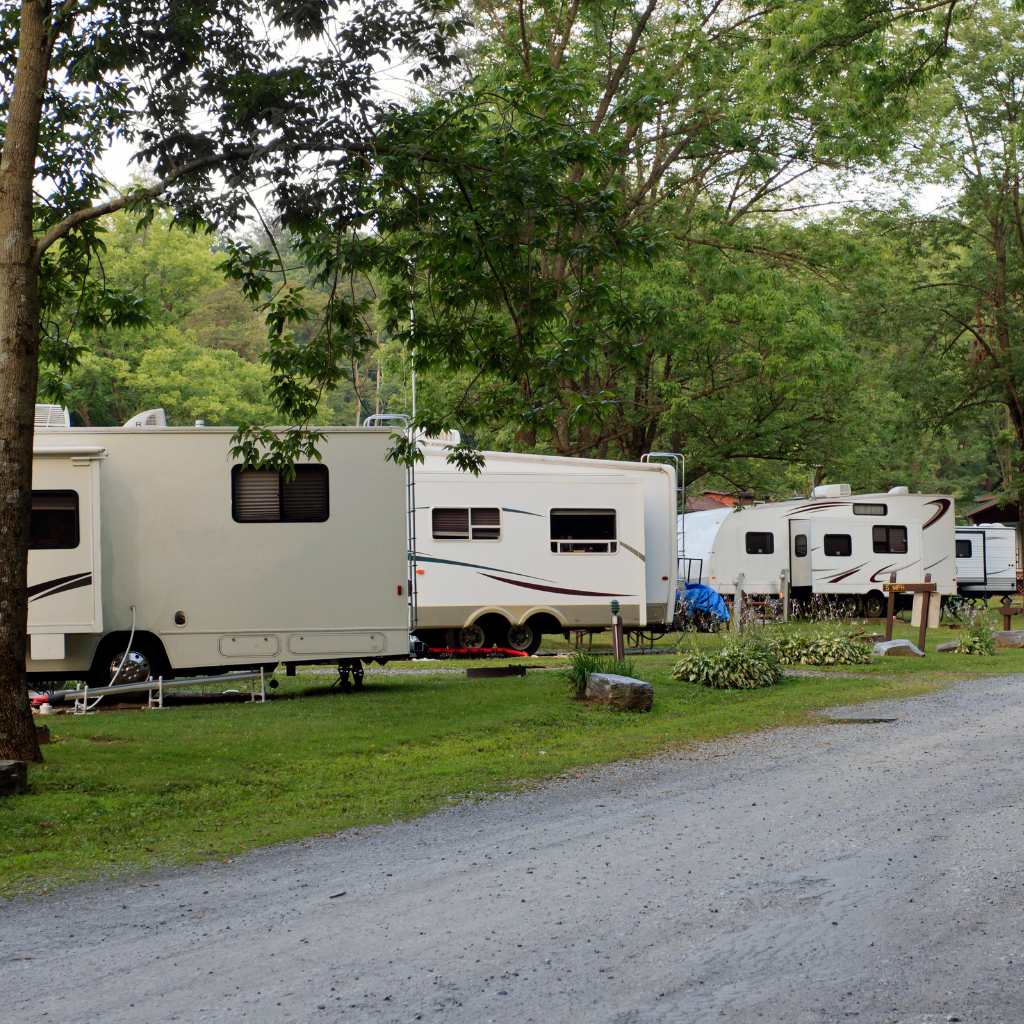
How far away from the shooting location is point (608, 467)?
669 inches

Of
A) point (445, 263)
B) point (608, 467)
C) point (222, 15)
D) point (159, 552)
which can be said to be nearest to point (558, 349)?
point (445, 263)

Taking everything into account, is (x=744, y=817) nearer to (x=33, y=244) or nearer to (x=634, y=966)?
(x=634, y=966)

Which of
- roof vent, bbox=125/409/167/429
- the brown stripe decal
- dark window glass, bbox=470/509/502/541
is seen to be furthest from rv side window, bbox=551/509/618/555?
roof vent, bbox=125/409/167/429

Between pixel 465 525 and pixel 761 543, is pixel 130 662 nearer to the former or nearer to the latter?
pixel 465 525

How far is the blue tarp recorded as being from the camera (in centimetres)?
2020

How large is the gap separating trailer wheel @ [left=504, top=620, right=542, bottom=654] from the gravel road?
954 centimetres

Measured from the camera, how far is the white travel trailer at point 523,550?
52.9 ft

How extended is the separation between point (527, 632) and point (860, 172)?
15.2 meters

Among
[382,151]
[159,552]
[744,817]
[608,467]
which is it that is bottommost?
[744,817]

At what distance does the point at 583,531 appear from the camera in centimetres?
1652

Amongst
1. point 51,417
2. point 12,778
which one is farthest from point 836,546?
point 12,778

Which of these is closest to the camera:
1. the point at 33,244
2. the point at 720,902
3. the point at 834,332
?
the point at 720,902

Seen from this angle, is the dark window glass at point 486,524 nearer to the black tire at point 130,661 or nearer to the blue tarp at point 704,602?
the blue tarp at point 704,602

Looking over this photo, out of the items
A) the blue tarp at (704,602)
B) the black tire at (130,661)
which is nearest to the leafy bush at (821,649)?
the blue tarp at (704,602)
